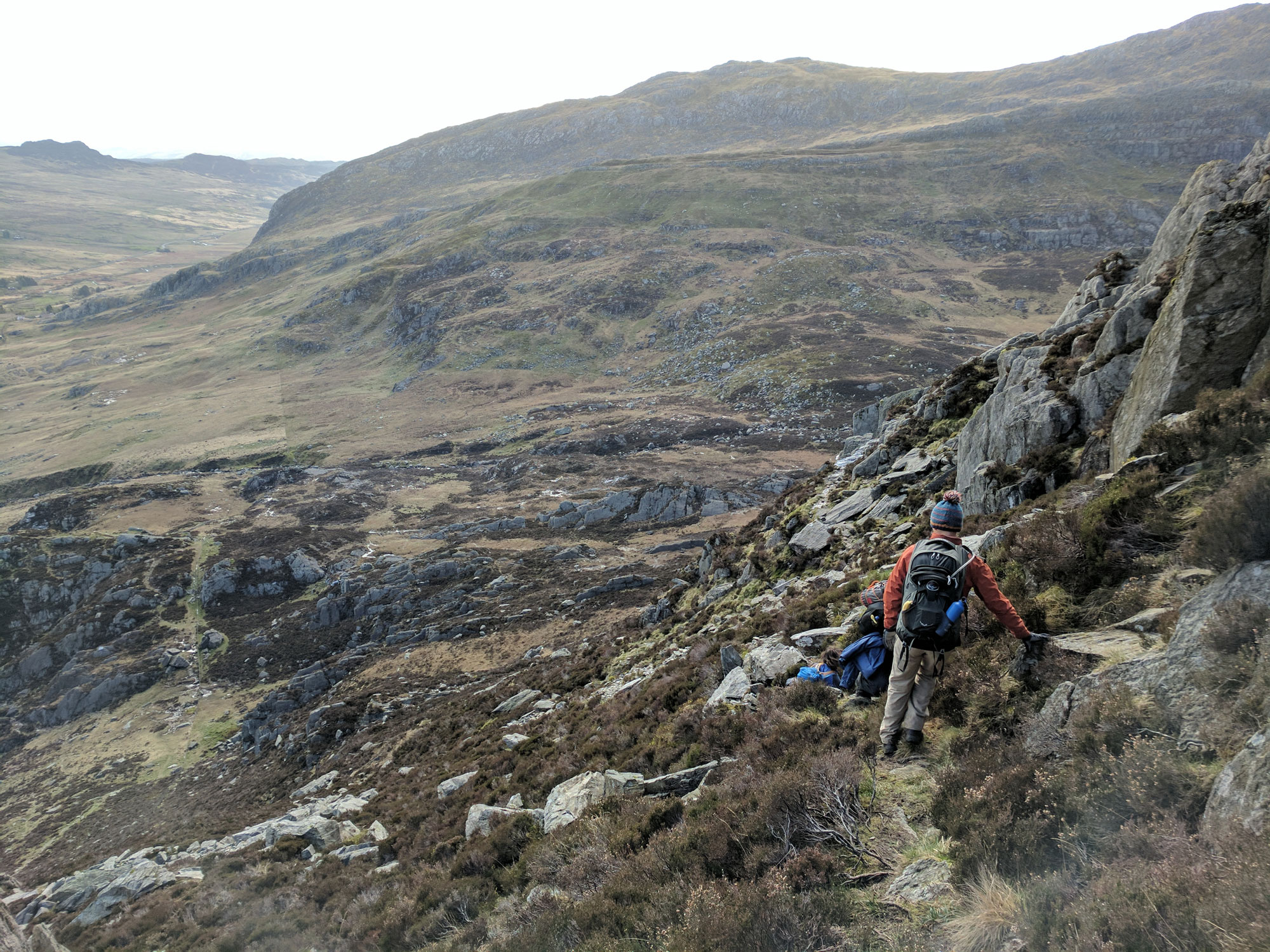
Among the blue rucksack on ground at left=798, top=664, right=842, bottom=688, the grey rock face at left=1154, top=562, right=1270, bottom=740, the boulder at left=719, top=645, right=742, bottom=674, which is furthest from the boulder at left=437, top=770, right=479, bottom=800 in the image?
the grey rock face at left=1154, top=562, right=1270, bottom=740

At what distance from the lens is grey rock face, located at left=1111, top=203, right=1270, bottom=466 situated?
8328 millimetres

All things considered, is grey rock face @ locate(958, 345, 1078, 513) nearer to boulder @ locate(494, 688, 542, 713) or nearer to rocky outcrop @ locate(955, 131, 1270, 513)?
rocky outcrop @ locate(955, 131, 1270, 513)

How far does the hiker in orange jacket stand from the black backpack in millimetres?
69

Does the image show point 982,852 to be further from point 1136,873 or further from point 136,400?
point 136,400

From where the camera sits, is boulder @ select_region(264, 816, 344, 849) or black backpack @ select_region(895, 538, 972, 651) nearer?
black backpack @ select_region(895, 538, 972, 651)

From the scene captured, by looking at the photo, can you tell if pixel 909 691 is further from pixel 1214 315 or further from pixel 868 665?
pixel 1214 315

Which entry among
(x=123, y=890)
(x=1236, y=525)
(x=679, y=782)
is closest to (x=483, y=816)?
(x=679, y=782)

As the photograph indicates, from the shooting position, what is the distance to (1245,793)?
3.68 meters

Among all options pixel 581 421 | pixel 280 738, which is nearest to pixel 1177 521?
pixel 280 738

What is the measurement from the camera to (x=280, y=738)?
1041 inches

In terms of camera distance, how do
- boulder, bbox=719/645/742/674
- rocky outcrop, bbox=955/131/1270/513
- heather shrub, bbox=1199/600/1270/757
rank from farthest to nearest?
1. boulder, bbox=719/645/742/674
2. rocky outcrop, bbox=955/131/1270/513
3. heather shrub, bbox=1199/600/1270/757

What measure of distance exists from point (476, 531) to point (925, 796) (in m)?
44.6

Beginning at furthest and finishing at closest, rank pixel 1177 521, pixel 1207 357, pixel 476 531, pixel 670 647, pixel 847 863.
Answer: pixel 476 531
pixel 670 647
pixel 1207 357
pixel 1177 521
pixel 847 863

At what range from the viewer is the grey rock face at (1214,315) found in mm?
8328
